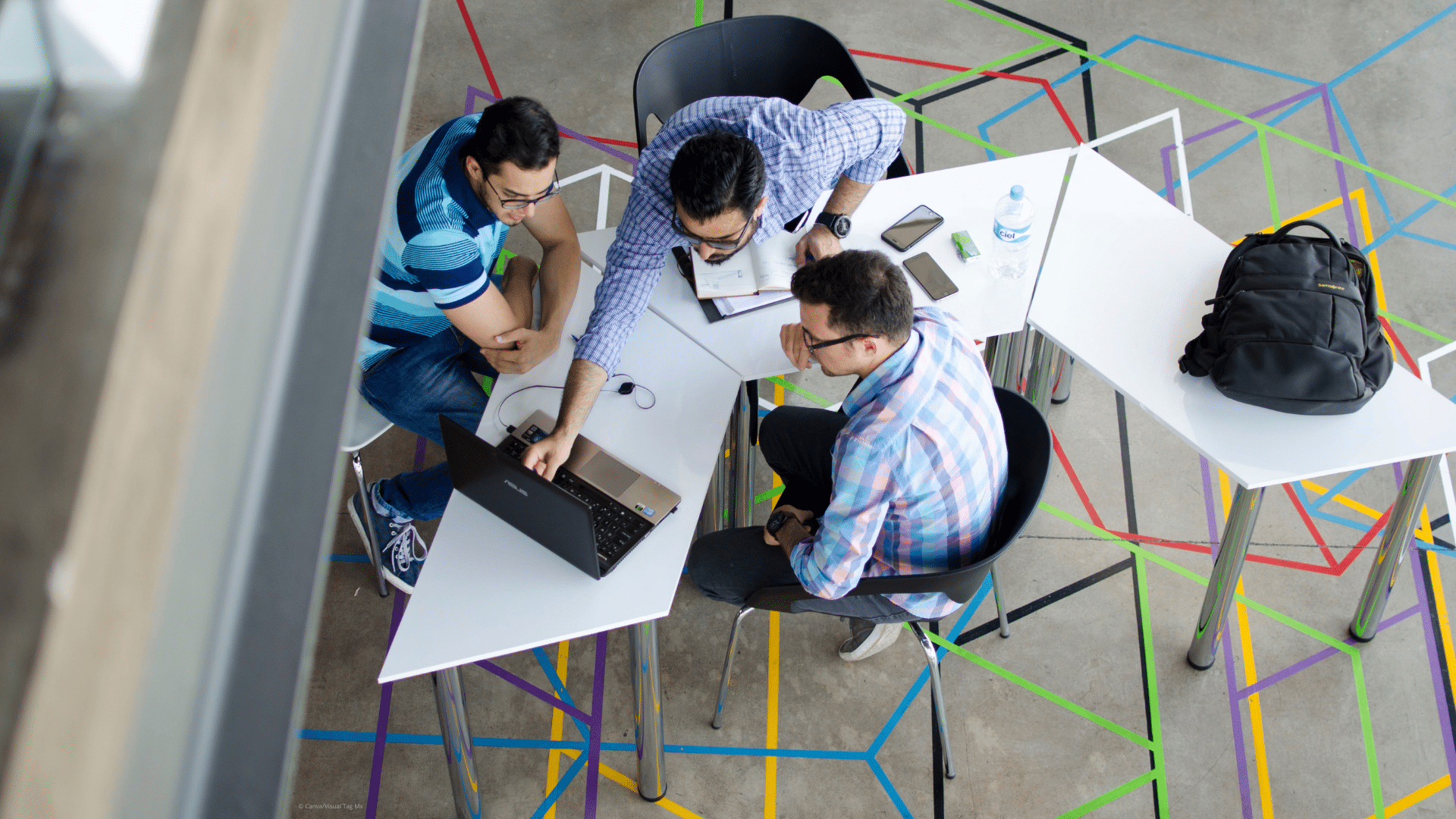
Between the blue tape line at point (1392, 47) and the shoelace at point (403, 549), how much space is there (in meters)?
4.01

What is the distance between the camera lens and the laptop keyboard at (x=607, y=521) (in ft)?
7.41

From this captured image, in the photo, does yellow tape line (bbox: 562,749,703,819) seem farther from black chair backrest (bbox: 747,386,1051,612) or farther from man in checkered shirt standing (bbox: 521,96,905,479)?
man in checkered shirt standing (bbox: 521,96,905,479)

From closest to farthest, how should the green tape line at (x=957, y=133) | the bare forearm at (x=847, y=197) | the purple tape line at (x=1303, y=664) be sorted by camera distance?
the bare forearm at (x=847, y=197) < the purple tape line at (x=1303, y=664) < the green tape line at (x=957, y=133)

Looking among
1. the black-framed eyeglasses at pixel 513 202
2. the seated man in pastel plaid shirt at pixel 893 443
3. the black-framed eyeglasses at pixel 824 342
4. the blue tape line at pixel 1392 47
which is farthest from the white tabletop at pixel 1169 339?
the blue tape line at pixel 1392 47

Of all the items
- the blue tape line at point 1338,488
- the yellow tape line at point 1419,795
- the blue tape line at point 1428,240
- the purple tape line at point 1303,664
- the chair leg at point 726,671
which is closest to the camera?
the chair leg at point 726,671

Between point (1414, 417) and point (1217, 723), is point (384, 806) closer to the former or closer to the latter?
point (1217, 723)

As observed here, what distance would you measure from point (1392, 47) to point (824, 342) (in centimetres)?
367

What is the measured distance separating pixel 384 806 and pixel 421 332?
1271 mm

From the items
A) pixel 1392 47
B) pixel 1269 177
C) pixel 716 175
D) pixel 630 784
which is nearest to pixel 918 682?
pixel 630 784

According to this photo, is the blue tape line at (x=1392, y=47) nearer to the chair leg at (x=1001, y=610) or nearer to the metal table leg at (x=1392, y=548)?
the metal table leg at (x=1392, y=548)

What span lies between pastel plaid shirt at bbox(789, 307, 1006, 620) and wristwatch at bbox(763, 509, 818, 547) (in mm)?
134

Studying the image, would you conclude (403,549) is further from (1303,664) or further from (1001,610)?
(1303,664)

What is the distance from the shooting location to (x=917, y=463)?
2111mm

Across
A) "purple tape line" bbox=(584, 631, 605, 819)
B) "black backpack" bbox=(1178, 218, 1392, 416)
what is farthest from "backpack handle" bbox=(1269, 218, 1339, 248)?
"purple tape line" bbox=(584, 631, 605, 819)
